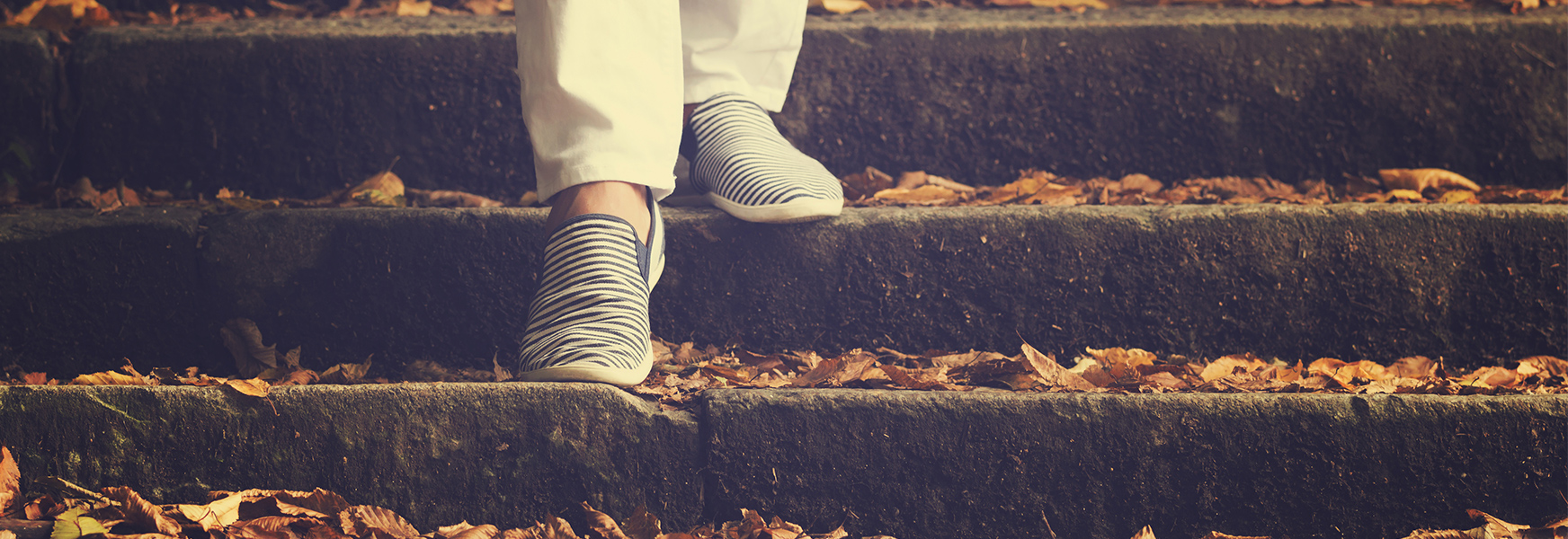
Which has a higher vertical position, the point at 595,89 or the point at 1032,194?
the point at 595,89

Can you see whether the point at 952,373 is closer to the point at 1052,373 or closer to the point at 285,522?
→ the point at 1052,373

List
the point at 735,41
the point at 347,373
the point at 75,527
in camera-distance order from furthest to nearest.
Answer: the point at 735,41, the point at 347,373, the point at 75,527

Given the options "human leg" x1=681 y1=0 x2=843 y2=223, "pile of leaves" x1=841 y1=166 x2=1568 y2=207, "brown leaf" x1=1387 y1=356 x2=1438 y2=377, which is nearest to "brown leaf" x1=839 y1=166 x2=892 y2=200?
"pile of leaves" x1=841 y1=166 x2=1568 y2=207

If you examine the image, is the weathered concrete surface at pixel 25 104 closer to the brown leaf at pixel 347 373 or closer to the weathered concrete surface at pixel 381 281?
the weathered concrete surface at pixel 381 281

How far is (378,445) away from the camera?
47.8 inches

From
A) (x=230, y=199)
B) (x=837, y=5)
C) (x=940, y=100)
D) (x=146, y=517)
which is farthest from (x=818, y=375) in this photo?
(x=230, y=199)

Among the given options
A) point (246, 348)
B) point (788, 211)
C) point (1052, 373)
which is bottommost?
point (246, 348)

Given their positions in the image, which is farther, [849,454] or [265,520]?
[849,454]

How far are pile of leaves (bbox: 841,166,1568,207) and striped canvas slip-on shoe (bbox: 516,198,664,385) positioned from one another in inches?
27.1

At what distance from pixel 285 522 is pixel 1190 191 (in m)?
1.86

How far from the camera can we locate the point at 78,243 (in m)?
1.52

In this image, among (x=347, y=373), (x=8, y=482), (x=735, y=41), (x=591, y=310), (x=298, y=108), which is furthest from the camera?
(x=298, y=108)

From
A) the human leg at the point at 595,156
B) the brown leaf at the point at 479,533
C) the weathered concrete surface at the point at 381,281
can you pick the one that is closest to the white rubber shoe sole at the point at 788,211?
the human leg at the point at 595,156

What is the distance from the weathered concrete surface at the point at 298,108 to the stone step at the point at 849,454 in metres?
0.83
